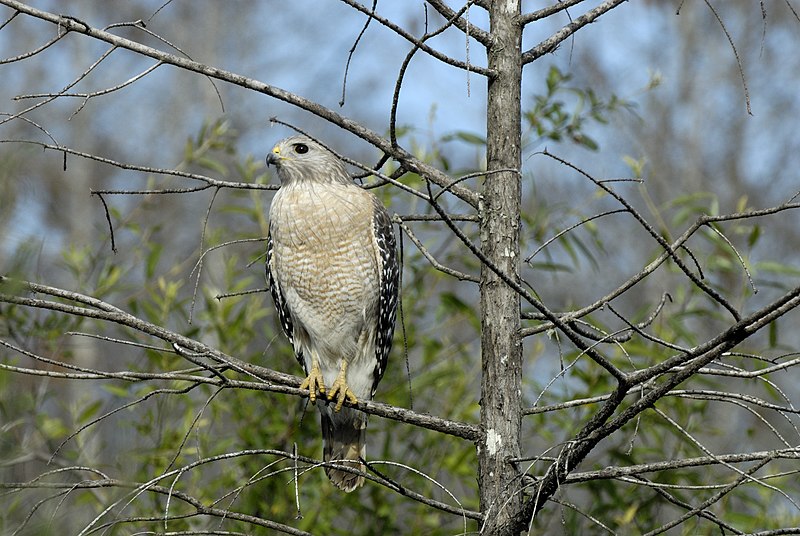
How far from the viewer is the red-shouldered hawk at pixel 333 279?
3.80 metres

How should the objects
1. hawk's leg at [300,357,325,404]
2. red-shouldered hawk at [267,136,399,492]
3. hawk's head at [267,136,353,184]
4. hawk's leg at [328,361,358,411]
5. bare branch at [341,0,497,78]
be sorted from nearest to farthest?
bare branch at [341,0,497,78]
hawk's leg at [300,357,325,404]
hawk's leg at [328,361,358,411]
red-shouldered hawk at [267,136,399,492]
hawk's head at [267,136,353,184]

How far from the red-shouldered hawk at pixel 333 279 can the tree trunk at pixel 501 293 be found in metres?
1.25

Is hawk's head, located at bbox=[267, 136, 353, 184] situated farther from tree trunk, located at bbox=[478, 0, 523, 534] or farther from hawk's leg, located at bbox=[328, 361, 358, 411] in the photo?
tree trunk, located at bbox=[478, 0, 523, 534]

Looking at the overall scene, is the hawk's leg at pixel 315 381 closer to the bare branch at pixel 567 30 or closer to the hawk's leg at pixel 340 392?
the hawk's leg at pixel 340 392

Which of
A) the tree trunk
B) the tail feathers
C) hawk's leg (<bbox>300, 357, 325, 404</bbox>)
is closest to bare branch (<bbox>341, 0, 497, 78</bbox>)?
the tree trunk

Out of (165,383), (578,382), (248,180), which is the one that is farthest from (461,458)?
(248,180)

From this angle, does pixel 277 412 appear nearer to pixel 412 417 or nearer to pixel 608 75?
pixel 412 417

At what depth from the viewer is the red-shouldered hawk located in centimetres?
380

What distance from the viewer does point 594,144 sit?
4.40m

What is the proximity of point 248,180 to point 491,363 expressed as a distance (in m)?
2.42

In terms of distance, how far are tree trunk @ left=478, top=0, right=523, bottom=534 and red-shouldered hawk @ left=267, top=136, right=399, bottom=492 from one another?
4.09 ft

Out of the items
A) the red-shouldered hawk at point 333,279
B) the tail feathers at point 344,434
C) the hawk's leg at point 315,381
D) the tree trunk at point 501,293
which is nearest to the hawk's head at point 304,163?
the red-shouldered hawk at point 333,279

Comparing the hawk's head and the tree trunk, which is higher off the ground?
the hawk's head

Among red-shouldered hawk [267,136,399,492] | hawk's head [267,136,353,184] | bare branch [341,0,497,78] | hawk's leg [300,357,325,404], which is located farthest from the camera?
hawk's head [267,136,353,184]
